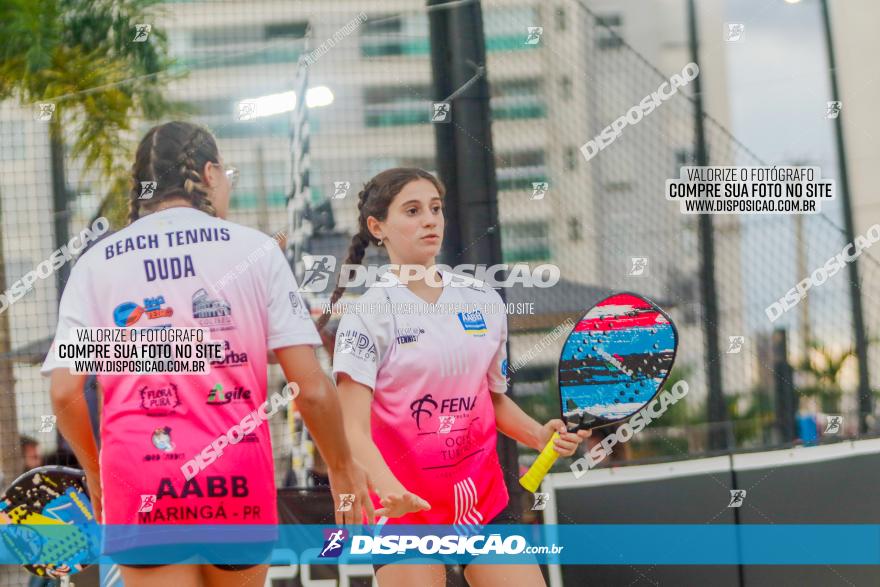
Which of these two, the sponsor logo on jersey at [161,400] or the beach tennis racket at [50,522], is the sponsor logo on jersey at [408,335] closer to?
the sponsor logo on jersey at [161,400]

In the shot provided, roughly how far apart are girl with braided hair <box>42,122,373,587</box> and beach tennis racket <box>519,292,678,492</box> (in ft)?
2.96

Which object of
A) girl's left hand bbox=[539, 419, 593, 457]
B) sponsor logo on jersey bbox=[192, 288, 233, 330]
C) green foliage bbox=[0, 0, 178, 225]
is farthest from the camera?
green foliage bbox=[0, 0, 178, 225]

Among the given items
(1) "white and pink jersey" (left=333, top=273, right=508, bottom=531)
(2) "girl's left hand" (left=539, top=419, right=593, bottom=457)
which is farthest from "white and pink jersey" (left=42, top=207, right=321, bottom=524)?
(2) "girl's left hand" (left=539, top=419, right=593, bottom=457)

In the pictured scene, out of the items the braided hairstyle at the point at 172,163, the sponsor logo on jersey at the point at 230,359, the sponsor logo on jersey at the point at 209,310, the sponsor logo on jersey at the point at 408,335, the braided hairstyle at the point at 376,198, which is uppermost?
the braided hairstyle at the point at 172,163

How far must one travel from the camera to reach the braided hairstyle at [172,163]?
387cm

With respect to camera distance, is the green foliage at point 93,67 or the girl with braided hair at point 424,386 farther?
the green foliage at point 93,67

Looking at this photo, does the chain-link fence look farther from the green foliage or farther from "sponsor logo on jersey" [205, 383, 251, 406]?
"sponsor logo on jersey" [205, 383, 251, 406]

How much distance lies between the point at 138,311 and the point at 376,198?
102cm

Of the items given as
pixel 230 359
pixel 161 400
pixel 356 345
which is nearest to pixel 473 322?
pixel 356 345

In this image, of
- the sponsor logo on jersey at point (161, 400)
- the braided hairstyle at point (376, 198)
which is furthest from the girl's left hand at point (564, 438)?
the sponsor logo on jersey at point (161, 400)

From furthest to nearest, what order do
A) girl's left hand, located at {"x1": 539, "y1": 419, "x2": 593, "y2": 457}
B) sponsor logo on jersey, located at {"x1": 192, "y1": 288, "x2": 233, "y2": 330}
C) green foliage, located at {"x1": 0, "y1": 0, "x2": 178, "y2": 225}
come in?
green foliage, located at {"x1": 0, "y1": 0, "x2": 178, "y2": 225} → girl's left hand, located at {"x1": 539, "y1": 419, "x2": 593, "y2": 457} → sponsor logo on jersey, located at {"x1": 192, "y1": 288, "x2": 233, "y2": 330}

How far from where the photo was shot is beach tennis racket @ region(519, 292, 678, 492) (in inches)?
152

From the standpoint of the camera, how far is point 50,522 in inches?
159

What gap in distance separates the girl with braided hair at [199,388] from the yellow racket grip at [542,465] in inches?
25.5
